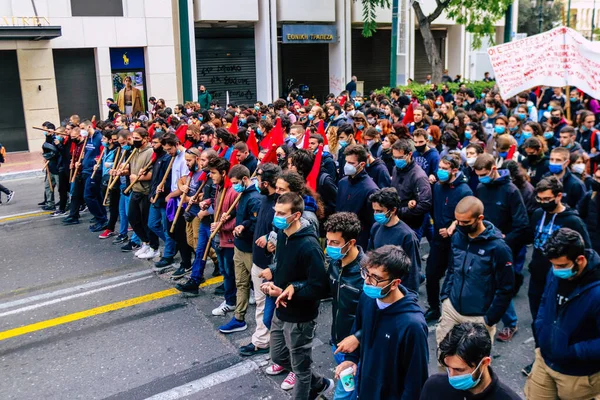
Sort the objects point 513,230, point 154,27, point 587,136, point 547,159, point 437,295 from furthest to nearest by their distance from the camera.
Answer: point 154,27 < point 587,136 < point 547,159 < point 437,295 < point 513,230

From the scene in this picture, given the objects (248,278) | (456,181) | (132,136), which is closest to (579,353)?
(456,181)

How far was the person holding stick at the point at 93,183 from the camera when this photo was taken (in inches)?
400

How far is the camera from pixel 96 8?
19.9m

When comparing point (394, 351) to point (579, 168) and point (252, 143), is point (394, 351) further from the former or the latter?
point (252, 143)

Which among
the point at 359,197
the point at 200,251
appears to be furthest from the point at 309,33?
the point at 359,197

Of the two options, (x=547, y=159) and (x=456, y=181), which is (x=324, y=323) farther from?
(x=547, y=159)

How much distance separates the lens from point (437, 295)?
251 inches

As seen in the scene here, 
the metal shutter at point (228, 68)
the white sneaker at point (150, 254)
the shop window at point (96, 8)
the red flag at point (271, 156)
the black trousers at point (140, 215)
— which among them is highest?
the shop window at point (96, 8)

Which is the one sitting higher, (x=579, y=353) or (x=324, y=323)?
(x=579, y=353)

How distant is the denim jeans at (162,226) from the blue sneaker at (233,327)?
2.26 m

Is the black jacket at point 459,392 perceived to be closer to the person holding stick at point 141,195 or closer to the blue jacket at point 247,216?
the blue jacket at point 247,216

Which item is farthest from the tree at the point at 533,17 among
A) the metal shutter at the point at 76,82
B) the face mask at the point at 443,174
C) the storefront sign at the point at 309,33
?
the face mask at the point at 443,174

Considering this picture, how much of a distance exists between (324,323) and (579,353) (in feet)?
10.4

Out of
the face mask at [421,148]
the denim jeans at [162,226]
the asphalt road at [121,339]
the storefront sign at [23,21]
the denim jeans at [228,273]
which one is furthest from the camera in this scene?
the storefront sign at [23,21]
